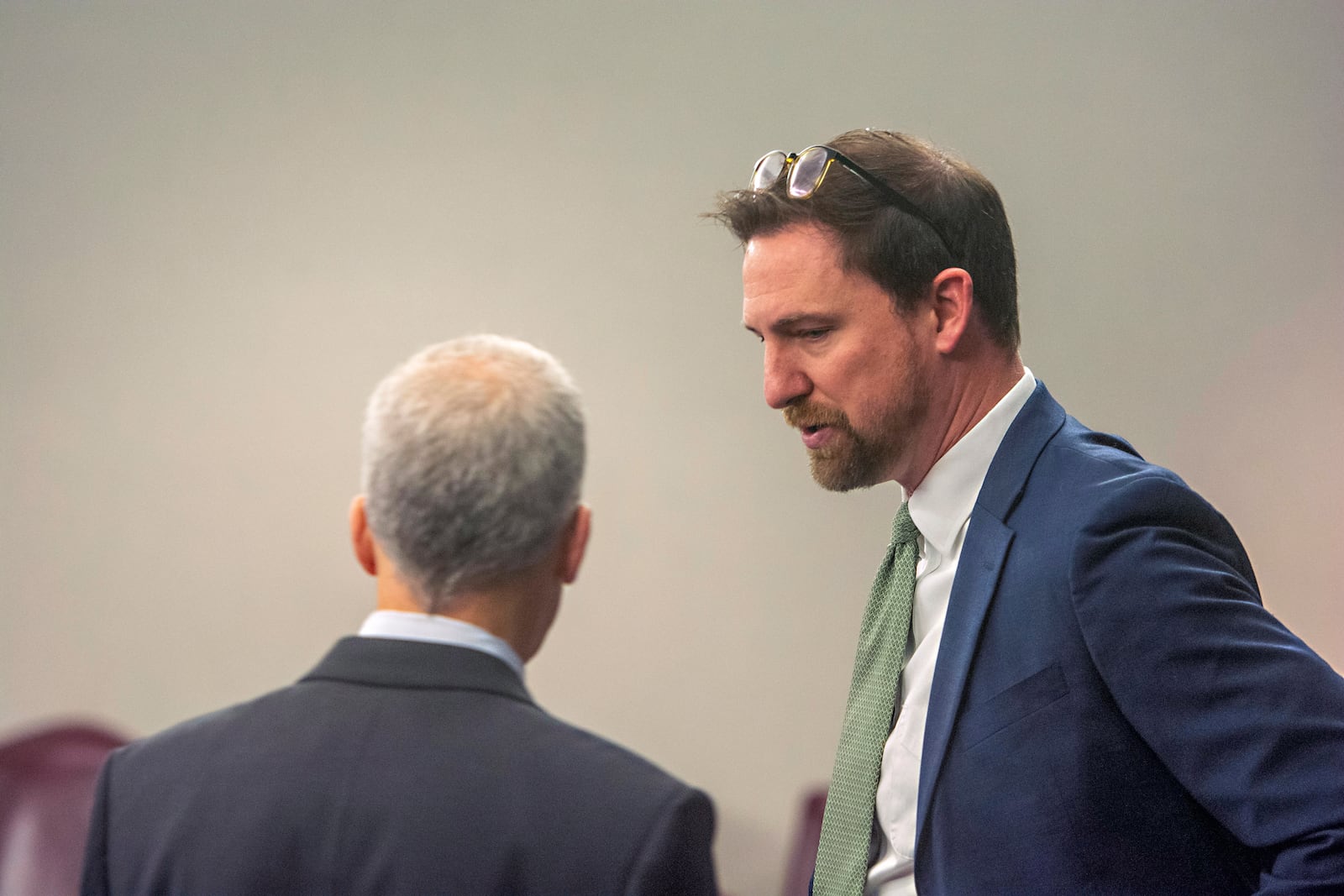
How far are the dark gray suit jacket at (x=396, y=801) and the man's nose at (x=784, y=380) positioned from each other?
2.22ft

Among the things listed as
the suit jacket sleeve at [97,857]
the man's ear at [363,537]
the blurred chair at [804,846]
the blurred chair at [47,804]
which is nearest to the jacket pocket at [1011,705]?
the man's ear at [363,537]

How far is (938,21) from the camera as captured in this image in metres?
3.29

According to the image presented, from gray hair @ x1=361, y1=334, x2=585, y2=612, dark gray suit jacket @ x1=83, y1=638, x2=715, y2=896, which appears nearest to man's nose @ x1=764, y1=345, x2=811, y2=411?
gray hair @ x1=361, y1=334, x2=585, y2=612

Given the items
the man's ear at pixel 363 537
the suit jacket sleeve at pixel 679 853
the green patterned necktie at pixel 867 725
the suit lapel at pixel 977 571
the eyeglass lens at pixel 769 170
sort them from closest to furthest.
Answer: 1. the suit jacket sleeve at pixel 679 853
2. the man's ear at pixel 363 537
3. the suit lapel at pixel 977 571
4. the green patterned necktie at pixel 867 725
5. the eyeglass lens at pixel 769 170

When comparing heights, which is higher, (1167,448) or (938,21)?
(938,21)

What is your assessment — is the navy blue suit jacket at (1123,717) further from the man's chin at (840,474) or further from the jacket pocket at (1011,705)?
the man's chin at (840,474)

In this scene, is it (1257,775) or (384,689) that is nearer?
(384,689)

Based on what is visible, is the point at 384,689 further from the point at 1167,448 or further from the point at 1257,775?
the point at 1167,448

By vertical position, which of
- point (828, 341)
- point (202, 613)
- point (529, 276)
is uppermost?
point (529, 276)

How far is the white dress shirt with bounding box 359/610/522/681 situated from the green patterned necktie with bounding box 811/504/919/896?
60 centimetres

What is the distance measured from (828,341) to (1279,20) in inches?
105

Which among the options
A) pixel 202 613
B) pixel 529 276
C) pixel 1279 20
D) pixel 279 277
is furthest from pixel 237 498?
pixel 1279 20

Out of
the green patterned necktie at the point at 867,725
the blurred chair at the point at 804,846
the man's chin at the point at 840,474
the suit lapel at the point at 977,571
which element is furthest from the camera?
the blurred chair at the point at 804,846

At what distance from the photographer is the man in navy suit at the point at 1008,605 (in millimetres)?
1141
